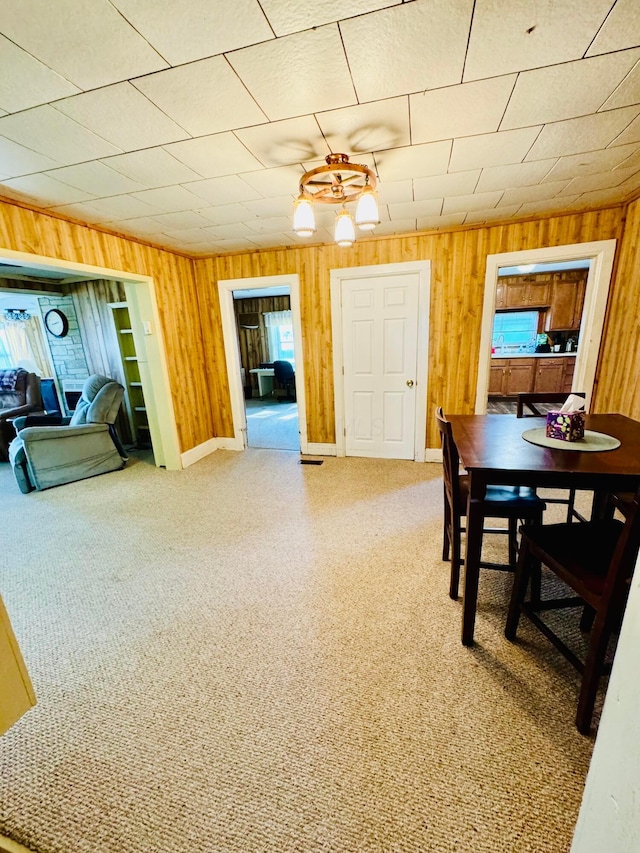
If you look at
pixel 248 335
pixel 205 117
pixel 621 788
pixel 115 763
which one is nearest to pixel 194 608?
pixel 115 763

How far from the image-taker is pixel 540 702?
4.26ft

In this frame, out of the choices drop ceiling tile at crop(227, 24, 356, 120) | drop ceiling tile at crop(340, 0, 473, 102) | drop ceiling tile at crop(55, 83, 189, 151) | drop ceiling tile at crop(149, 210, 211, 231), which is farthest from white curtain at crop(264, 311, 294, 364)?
drop ceiling tile at crop(340, 0, 473, 102)

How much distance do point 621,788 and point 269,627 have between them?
1439 millimetres

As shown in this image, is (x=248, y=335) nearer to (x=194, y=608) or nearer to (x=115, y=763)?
(x=194, y=608)

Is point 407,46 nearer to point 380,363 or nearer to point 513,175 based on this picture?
point 513,175

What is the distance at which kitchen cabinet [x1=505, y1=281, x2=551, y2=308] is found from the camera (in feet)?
20.7

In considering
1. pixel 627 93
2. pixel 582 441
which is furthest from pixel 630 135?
pixel 582 441

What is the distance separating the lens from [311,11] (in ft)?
3.51

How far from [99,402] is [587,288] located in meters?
5.05

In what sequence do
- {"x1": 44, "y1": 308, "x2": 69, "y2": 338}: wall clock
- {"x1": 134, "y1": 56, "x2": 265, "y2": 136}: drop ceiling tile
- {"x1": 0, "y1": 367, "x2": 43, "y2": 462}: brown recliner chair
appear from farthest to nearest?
{"x1": 44, "y1": 308, "x2": 69, "y2": 338}: wall clock → {"x1": 0, "y1": 367, "x2": 43, "y2": 462}: brown recliner chair → {"x1": 134, "y1": 56, "x2": 265, "y2": 136}: drop ceiling tile

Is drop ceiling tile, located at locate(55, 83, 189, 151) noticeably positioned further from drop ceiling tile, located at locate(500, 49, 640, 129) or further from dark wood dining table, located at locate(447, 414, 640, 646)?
dark wood dining table, located at locate(447, 414, 640, 646)

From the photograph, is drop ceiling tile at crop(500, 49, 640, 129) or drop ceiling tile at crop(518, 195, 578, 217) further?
drop ceiling tile at crop(518, 195, 578, 217)

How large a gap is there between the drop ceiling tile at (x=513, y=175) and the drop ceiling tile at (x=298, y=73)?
123 cm

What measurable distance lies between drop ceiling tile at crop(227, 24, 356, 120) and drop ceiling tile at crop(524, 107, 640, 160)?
3.69 feet
